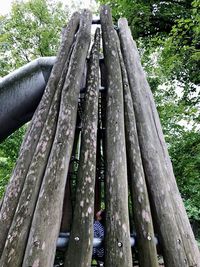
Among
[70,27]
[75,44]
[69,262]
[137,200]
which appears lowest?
[69,262]

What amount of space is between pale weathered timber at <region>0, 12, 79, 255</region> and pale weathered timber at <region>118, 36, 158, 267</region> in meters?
0.68

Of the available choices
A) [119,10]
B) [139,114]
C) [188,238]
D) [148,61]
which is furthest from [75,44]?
[148,61]

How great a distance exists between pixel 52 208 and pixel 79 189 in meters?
0.23

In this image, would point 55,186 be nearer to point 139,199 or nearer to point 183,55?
point 139,199

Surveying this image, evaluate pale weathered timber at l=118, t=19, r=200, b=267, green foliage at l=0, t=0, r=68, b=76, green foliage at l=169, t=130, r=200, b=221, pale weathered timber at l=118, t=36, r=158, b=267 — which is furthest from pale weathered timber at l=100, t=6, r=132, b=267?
green foliage at l=0, t=0, r=68, b=76

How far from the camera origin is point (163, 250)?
5.92ft

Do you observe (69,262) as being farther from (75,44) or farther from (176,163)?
(176,163)

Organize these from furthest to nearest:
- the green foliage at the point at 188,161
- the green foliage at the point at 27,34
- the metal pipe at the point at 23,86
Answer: the green foliage at the point at 27,34, the green foliage at the point at 188,161, the metal pipe at the point at 23,86

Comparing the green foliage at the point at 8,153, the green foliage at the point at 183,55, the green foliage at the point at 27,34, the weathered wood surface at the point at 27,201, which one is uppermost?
the green foliage at the point at 27,34

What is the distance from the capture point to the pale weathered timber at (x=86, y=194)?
164cm

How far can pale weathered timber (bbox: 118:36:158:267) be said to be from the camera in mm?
1735

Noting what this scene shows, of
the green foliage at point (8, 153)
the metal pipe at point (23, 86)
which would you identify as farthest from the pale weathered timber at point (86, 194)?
the green foliage at point (8, 153)

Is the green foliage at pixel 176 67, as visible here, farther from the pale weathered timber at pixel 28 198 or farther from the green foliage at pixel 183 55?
the pale weathered timber at pixel 28 198

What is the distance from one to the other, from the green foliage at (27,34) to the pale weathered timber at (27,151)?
9633 mm
